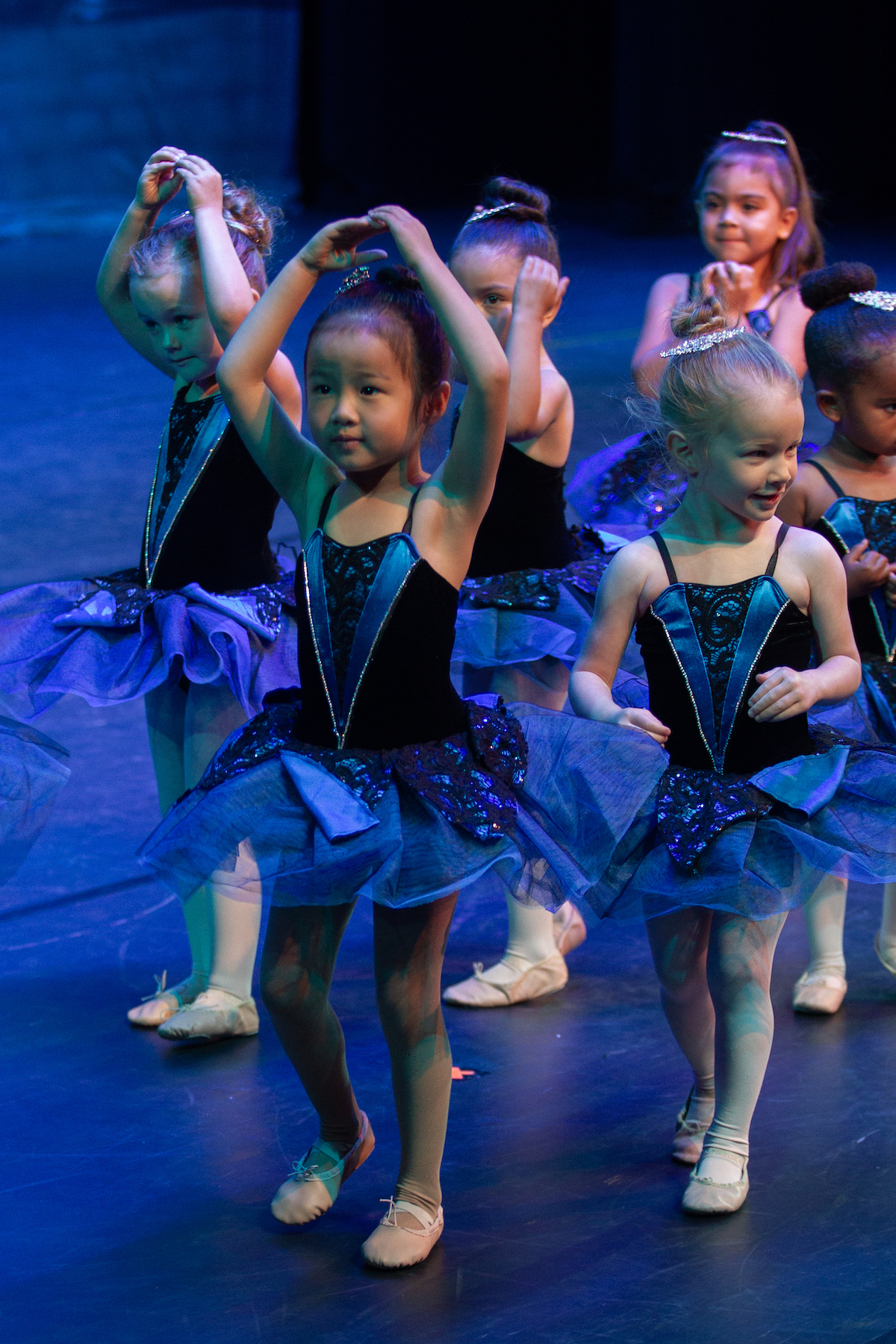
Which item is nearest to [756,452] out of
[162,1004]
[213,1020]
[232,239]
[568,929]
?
[232,239]

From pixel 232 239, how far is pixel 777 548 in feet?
4.18

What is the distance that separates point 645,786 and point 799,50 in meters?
13.6

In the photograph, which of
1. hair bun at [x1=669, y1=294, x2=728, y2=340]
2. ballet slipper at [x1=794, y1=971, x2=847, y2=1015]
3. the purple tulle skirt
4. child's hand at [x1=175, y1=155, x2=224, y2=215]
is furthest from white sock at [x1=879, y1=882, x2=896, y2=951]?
child's hand at [x1=175, y1=155, x2=224, y2=215]

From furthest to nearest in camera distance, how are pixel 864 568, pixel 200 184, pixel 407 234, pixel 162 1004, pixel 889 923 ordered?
pixel 889 923 < pixel 162 1004 < pixel 864 568 < pixel 200 184 < pixel 407 234

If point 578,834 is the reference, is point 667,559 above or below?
above

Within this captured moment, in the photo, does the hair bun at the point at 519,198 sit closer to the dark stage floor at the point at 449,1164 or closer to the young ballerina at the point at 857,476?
the young ballerina at the point at 857,476

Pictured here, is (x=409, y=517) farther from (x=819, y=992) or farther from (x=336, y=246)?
(x=819, y=992)

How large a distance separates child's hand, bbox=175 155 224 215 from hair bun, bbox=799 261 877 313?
1.15 metres

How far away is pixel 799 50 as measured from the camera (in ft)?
48.0

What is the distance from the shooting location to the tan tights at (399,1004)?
2.42 meters

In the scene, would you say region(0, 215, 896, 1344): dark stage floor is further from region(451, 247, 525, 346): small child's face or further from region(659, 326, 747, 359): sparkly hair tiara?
region(451, 247, 525, 346): small child's face

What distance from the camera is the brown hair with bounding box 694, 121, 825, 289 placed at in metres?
4.03

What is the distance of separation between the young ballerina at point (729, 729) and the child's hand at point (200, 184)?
0.81m

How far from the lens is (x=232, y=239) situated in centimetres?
324
